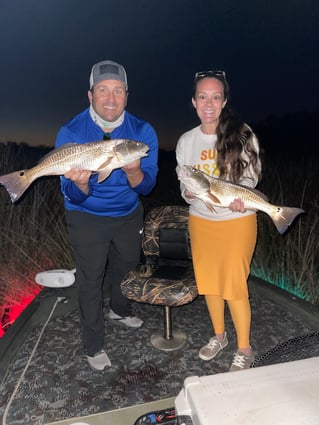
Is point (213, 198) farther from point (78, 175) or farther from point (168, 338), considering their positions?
point (168, 338)

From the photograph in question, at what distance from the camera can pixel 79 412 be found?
280cm

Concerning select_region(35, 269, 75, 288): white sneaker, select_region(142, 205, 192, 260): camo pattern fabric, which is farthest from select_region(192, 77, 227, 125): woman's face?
select_region(35, 269, 75, 288): white sneaker

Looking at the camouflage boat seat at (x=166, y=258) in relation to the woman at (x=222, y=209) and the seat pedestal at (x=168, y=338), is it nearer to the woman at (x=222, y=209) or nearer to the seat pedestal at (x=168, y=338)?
the seat pedestal at (x=168, y=338)

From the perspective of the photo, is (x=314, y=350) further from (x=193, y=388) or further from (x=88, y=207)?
(x=88, y=207)

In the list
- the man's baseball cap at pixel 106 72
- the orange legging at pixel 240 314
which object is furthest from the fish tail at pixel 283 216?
the man's baseball cap at pixel 106 72

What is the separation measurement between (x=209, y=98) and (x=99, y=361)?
2.37 m

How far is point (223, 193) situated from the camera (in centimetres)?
265

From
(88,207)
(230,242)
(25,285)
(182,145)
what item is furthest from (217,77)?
(25,285)

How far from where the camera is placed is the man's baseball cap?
2.81 m

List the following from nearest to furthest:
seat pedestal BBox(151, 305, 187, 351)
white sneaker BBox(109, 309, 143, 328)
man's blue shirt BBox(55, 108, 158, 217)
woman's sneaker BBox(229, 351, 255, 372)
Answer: man's blue shirt BBox(55, 108, 158, 217) < woman's sneaker BBox(229, 351, 255, 372) < seat pedestal BBox(151, 305, 187, 351) < white sneaker BBox(109, 309, 143, 328)

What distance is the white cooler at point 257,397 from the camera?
1015 mm

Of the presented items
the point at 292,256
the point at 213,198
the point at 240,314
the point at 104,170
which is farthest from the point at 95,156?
the point at 292,256

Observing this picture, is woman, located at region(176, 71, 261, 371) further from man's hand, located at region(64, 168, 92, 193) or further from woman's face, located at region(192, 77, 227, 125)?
man's hand, located at region(64, 168, 92, 193)

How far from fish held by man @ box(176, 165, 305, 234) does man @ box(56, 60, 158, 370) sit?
1.43 feet
